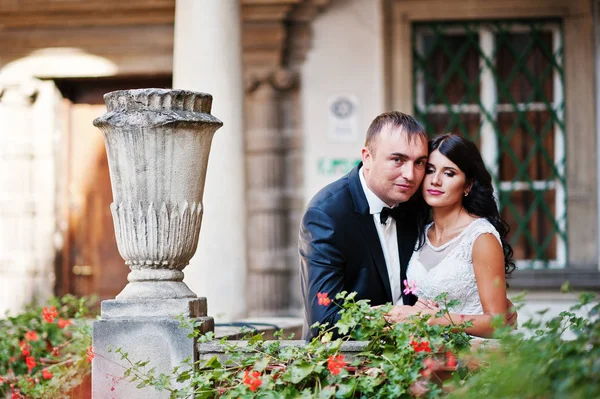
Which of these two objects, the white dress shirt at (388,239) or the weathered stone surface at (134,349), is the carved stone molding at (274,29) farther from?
the weathered stone surface at (134,349)

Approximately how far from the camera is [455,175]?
3.88 m

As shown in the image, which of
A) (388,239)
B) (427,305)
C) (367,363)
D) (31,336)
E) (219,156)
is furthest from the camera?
(219,156)

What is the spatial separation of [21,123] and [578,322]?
5.92 m

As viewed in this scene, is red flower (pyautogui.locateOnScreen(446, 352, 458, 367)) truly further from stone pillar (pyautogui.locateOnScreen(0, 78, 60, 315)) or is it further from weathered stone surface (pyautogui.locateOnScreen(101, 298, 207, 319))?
stone pillar (pyautogui.locateOnScreen(0, 78, 60, 315))

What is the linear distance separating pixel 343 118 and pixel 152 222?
418 cm

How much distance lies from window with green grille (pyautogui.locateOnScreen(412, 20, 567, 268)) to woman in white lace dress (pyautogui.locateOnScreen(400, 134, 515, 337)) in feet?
12.4

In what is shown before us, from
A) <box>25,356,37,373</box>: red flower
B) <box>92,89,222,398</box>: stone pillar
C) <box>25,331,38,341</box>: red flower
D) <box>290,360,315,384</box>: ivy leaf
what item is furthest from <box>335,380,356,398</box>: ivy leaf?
<box>25,331,38,341</box>: red flower

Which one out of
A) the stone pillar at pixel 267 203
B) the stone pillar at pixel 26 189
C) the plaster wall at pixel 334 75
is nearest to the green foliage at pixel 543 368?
the stone pillar at pixel 267 203

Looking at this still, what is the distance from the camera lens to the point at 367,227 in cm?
386

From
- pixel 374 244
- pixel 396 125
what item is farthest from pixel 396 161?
pixel 374 244

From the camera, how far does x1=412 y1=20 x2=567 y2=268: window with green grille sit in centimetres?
769

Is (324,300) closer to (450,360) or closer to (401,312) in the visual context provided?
(401,312)

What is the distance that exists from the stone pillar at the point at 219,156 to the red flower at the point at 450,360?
247 cm

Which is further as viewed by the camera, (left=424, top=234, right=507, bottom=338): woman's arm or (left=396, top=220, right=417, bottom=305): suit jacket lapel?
(left=396, top=220, right=417, bottom=305): suit jacket lapel
